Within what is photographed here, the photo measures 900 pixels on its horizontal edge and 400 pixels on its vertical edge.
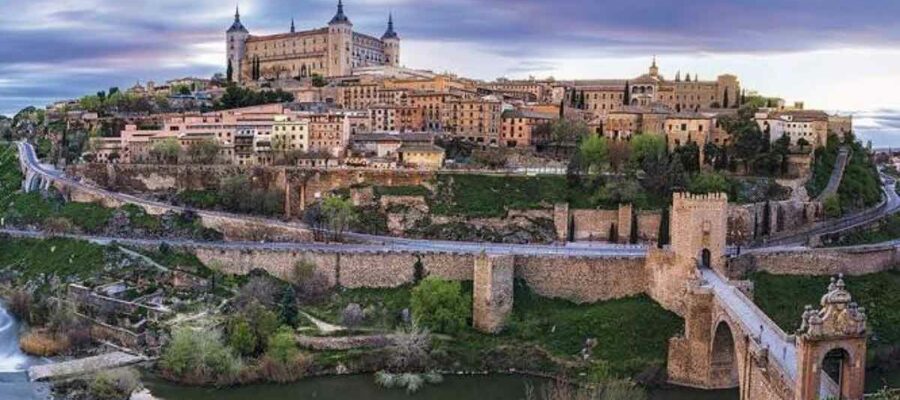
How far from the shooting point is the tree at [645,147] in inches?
1788

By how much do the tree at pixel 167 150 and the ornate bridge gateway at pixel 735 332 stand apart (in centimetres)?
2730

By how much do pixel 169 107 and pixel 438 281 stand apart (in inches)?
1496

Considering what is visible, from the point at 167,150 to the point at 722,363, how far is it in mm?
31545

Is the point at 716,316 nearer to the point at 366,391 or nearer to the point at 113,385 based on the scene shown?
the point at 366,391

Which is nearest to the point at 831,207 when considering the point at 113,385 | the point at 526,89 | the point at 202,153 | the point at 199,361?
the point at 526,89

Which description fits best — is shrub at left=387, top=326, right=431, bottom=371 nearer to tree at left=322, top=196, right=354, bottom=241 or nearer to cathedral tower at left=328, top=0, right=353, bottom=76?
tree at left=322, top=196, right=354, bottom=241

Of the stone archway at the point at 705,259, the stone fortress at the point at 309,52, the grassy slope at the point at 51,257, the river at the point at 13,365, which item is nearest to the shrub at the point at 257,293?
the river at the point at 13,365

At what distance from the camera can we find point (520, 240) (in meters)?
40.1

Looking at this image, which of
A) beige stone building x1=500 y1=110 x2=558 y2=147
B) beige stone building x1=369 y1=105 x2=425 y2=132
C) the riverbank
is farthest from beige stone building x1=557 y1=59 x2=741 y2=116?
the riverbank

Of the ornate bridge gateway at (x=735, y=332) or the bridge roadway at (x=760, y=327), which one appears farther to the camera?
the bridge roadway at (x=760, y=327)

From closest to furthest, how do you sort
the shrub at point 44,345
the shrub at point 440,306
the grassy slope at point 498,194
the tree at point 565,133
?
the shrub at point 44,345
the shrub at point 440,306
the grassy slope at point 498,194
the tree at point 565,133

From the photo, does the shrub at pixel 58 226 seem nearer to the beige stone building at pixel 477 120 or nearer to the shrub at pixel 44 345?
the shrub at pixel 44 345

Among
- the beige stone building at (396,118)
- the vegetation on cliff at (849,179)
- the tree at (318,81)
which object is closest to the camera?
the vegetation on cliff at (849,179)

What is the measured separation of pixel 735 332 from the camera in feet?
79.0
